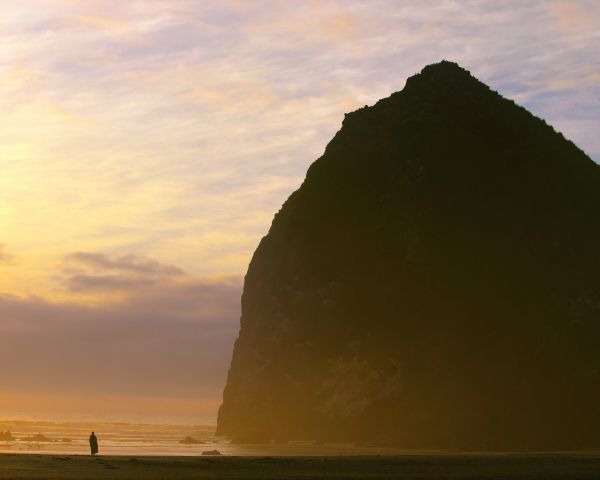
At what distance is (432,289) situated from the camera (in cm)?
10031

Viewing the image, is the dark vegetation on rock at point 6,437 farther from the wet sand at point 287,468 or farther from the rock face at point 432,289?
the wet sand at point 287,468

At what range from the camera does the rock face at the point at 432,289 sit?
3686 inches

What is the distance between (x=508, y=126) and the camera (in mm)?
115812

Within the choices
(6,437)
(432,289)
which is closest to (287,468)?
(6,437)

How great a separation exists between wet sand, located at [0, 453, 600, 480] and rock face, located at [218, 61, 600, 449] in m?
30.4

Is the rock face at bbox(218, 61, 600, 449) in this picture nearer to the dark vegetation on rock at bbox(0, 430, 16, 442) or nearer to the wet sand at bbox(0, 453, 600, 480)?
the dark vegetation on rock at bbox(0, 430, 16, 442)

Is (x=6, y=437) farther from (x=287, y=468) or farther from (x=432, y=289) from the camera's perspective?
(x=432, y=289)

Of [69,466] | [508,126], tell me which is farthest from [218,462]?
[508,126]

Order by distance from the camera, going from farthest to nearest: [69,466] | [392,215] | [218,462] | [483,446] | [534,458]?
[392,215]
[483,446]
[534,458]
[218,462]
[69,466]

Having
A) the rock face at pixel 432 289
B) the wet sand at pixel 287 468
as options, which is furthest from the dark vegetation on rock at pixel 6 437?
the wet sand at pixel 287 468

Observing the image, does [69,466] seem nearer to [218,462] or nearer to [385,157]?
[218,462]

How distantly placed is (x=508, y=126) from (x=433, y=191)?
1553cm

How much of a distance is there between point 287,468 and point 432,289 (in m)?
50.9

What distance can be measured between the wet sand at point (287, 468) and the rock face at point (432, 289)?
99.7ft
